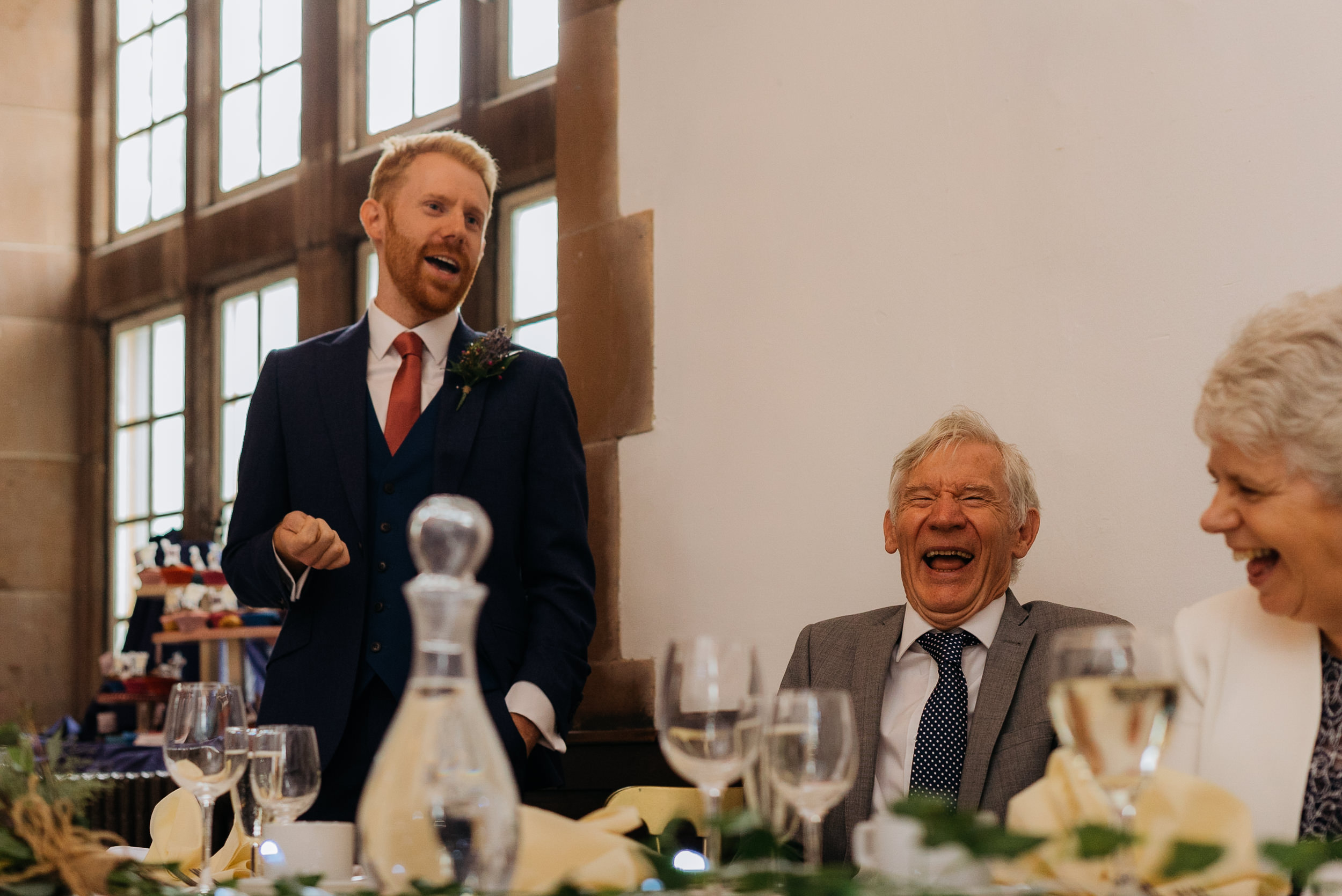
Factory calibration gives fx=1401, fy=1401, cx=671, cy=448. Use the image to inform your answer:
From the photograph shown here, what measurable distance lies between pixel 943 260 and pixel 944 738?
99 centimetres

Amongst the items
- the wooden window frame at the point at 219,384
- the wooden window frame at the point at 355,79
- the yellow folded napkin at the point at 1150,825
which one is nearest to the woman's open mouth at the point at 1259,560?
the yellow folded napkin at the point at 1150,825

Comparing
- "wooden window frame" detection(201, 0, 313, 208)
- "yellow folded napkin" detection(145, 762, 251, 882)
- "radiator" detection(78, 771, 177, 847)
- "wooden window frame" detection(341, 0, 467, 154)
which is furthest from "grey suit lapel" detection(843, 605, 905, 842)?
"wooden window frame" detection(201, 0, 313, 208)

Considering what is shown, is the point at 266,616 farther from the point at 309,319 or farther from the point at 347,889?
the point at 347,889

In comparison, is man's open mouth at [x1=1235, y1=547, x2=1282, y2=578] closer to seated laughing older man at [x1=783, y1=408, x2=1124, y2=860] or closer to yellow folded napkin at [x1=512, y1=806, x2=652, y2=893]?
seated laughing older man at [x1=783, y1=408, x2=1124, y2=860]

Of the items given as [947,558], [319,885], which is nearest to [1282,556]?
[947,558]

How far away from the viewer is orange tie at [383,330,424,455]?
2.52m

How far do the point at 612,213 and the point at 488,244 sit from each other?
1.19 meters

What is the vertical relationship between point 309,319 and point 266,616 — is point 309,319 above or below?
above

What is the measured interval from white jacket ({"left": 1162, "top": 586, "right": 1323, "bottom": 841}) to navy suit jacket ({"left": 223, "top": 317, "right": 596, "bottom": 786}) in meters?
1.09

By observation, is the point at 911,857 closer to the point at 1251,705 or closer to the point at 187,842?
the point at 1251,705

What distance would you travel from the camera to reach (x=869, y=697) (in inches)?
90.0

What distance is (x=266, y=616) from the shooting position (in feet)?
15.2

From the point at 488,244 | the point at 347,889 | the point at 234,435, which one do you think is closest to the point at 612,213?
the point at 488,244

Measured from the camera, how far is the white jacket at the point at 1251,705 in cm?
155
